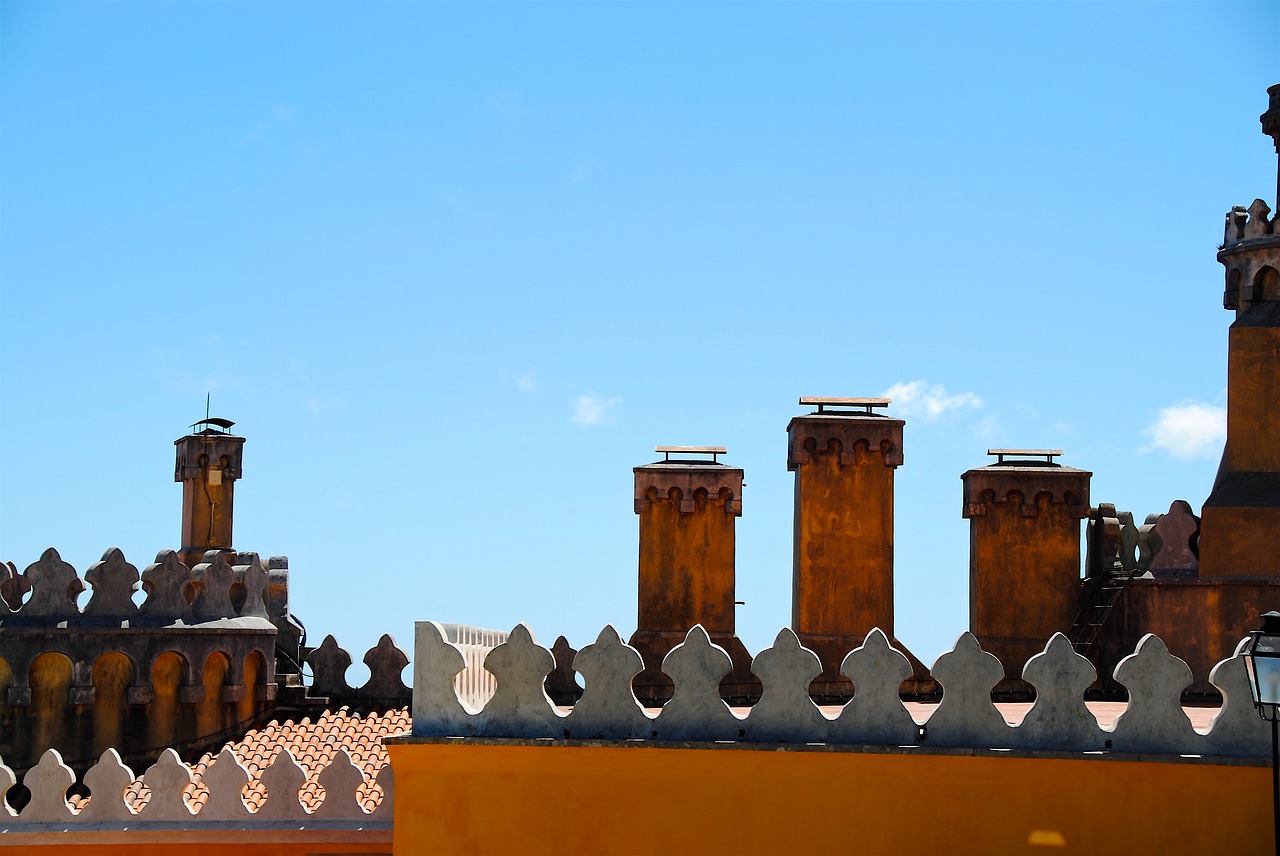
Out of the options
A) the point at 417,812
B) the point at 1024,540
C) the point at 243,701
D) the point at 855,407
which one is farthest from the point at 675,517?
the point at 417,812

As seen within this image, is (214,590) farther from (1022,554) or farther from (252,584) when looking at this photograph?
(1022,554)

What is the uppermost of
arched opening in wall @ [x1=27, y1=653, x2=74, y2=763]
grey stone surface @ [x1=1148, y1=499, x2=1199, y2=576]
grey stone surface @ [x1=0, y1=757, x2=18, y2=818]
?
grey stone surface @ [x1=1148, y1=499, x2=1199, y2=576]

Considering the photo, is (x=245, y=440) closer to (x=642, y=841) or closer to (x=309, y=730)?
(x=309, y=730)

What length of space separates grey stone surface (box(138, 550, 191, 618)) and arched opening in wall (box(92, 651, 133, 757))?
1.97 ft

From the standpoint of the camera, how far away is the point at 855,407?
16.5 m

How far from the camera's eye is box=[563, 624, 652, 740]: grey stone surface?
1121cm

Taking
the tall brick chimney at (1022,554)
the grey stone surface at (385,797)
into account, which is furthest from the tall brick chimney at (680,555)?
the grey stone surface at (385,797)

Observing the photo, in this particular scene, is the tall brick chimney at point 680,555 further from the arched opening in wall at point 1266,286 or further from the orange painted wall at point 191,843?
the arched opening in wall at point 1266,286

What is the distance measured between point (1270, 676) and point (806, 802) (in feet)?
9.58

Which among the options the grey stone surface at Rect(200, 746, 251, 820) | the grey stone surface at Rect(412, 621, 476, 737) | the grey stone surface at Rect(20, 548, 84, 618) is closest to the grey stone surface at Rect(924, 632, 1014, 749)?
the grey stone surface at Rect(412, 621, 476, 737)

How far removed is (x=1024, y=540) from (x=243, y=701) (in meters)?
8.17

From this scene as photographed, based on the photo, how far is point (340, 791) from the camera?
1280 centimetres

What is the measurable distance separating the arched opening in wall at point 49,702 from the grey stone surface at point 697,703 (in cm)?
862

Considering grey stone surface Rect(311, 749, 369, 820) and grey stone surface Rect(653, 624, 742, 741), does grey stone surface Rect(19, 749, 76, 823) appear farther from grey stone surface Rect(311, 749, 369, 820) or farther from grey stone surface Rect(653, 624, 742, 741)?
grey stone surface Rect(653, 624, 742, 741)
